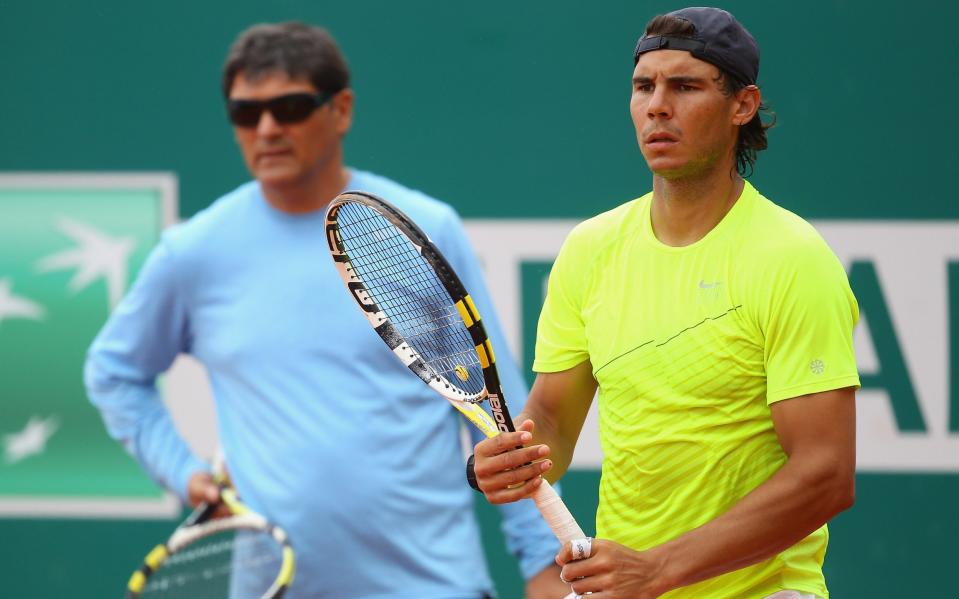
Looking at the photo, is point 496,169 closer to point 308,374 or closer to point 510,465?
point 308,374

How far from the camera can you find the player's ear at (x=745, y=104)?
2537mm

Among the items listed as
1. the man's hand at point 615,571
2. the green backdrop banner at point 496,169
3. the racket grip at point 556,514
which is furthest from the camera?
the green backdrop banner at point 496,169

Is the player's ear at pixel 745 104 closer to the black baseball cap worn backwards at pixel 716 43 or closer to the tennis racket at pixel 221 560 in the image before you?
the black baseball cap worn backwards at pixel 716 43

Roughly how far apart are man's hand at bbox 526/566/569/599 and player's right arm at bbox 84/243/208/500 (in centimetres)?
89

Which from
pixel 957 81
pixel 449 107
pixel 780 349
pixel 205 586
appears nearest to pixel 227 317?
pixel 205 586

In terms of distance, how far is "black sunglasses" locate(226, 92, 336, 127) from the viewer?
3.90 m

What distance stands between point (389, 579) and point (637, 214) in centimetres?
141

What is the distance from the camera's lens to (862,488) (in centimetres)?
441

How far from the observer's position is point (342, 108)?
404cm

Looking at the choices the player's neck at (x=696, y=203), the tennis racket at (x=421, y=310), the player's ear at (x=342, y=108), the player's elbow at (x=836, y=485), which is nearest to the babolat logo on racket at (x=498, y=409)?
the tennis racket at (x=421, y=310)

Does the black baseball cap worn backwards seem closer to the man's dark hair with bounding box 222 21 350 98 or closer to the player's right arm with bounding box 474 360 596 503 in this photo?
the player's right arm with bounding box 474 360 596 503

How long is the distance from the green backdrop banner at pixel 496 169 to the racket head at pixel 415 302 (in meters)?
1.53

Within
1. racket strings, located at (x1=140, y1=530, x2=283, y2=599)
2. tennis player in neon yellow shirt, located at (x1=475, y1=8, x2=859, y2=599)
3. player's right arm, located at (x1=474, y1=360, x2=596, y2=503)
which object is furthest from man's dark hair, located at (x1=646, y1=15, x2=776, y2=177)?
racket strings, located at (x1=140, y1=530, x2=283, y2=599)

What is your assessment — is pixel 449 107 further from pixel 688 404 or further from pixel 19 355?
pixel 688 404
